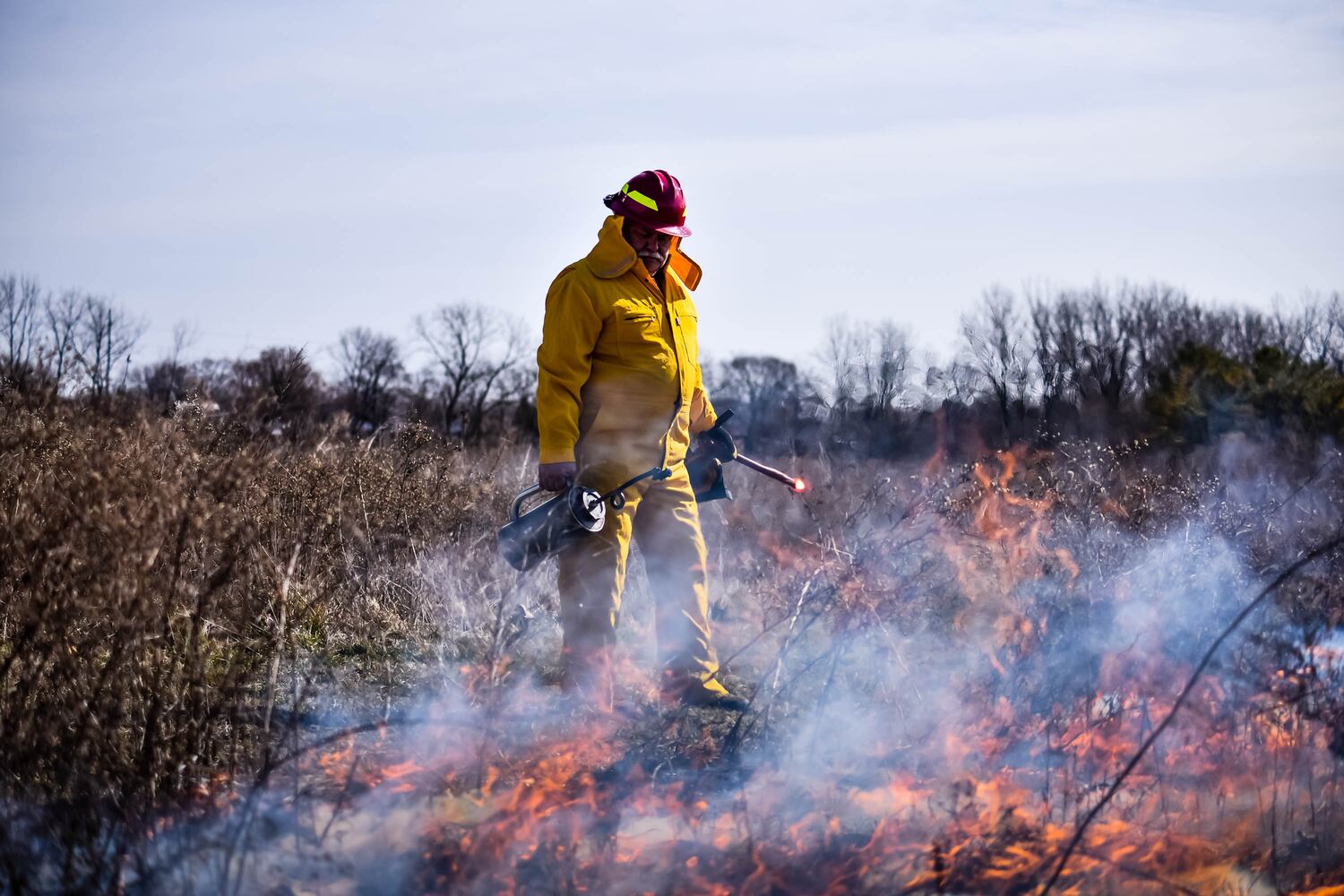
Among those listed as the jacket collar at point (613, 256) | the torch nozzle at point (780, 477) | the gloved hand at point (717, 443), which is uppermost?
the jacket collar at point (613, 256)

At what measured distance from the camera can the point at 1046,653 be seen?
443 centimetres

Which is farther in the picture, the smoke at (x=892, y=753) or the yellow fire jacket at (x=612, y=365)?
the yellow fire jacket at (x=612, y=365)

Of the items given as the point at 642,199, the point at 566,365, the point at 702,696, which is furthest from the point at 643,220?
the point at 702,696

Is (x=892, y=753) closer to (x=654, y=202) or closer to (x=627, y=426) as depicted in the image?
(x=627, y=426)

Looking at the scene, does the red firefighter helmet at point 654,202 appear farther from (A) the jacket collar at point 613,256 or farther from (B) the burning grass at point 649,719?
(B) the burning grass at point 649,719

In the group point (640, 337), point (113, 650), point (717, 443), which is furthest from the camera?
point (717, 443)

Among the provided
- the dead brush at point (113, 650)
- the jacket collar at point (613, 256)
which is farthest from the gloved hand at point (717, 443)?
the dead brush at point (113, 650)

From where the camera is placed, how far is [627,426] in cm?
452

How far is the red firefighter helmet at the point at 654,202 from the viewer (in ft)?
14.6

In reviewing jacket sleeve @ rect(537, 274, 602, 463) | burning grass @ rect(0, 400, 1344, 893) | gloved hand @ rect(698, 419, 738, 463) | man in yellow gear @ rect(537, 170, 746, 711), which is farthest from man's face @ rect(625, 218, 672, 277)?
burning grass @ rect(0, 400, 1344, 893)

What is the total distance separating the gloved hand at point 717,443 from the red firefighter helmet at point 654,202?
0.95 m

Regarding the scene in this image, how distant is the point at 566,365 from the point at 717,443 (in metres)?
0.97

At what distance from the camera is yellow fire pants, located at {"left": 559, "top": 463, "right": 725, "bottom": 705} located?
430 centimetres

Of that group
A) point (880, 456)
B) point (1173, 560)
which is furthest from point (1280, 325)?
point (1173, 560)
